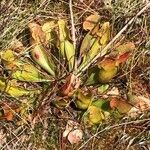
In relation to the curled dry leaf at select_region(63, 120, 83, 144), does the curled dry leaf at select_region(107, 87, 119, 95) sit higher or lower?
higher

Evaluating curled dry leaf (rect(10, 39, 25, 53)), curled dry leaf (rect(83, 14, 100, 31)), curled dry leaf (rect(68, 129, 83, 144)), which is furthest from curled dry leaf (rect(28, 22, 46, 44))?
curled dry leaf (rect(68, 129, 83, 144))

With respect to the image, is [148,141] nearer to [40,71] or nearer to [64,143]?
[64,143]

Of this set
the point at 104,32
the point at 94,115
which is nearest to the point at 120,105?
the point at 94,115

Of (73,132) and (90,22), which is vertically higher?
(90,22)

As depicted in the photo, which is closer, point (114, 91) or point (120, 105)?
point (120, 105)

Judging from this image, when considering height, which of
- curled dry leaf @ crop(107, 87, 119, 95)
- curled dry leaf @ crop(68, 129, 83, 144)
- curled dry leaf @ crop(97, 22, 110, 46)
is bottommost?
curled dry leaf @ crop(68, 129, 83, 144)

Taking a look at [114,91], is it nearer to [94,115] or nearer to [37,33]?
[94,115]

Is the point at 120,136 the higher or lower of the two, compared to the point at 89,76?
lower

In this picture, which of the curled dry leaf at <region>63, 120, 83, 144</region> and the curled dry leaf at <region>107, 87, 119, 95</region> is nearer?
the curled dry leaf at <region>63, 120, 83, 144</region>

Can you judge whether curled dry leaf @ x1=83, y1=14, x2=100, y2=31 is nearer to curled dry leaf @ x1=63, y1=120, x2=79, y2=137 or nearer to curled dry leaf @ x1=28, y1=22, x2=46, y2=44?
curled dry leaf @ x1=28, y1=22, x2=46, y2=44

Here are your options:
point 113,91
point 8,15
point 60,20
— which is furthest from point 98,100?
point 8,15

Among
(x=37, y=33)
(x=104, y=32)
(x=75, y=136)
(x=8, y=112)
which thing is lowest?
(x=75, y=136)
